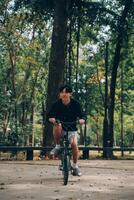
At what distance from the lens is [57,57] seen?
19.7 metres

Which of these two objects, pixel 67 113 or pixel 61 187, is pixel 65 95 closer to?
pixel 67 113

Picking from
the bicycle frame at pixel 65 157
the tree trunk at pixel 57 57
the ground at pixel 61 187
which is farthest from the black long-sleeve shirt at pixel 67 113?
the tree trunk at pixel 57 57

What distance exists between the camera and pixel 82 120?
33.2ft

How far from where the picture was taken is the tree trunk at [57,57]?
19548 mm

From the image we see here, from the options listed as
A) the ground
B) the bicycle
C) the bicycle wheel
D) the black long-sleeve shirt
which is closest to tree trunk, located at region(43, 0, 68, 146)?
the ground

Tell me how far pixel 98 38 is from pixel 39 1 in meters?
9.97

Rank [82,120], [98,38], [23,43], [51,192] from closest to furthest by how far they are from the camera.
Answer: [51,192], [82,120], [98,38], [23,43]

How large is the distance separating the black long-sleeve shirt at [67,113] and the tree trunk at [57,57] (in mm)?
9303

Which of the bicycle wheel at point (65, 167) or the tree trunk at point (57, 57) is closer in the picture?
the bicycle wheel at point (65, 167)

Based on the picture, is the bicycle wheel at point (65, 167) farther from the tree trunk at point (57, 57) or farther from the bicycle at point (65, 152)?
the tree trunk at point (57, 57)

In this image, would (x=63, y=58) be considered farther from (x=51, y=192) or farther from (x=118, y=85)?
(x=118, y=85)

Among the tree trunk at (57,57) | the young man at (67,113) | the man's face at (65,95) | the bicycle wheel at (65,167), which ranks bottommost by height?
the bicycle wheel at (65,167)

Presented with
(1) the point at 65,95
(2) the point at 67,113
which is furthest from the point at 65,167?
(1) the point at 65,95

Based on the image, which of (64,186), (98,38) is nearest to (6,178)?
(64,186)
